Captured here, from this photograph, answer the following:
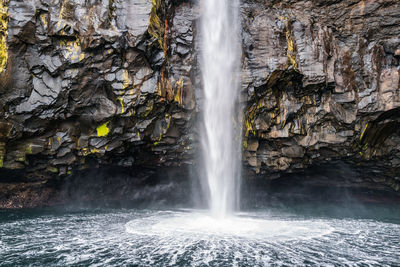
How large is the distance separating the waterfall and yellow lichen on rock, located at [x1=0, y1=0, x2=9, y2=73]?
9.61 m

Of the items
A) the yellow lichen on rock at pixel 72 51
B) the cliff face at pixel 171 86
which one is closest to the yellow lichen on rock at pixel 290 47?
the cliff face at pixel 171 86

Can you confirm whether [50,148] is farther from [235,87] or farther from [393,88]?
[393,88]

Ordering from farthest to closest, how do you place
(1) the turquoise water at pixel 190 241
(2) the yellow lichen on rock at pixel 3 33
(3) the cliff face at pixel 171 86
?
(3) the cliff face at pixel 171 86
(2) the yellow lichen on rock at pixel 3 33
(1) the turquoise water at pixel 190 241

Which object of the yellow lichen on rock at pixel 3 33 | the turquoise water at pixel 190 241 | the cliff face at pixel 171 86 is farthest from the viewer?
the cliff face at pixel 171 86

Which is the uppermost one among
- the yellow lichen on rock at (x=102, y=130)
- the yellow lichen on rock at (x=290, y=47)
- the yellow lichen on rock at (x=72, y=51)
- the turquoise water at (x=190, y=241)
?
the yellow lichen on rock at (x=290, y=47)

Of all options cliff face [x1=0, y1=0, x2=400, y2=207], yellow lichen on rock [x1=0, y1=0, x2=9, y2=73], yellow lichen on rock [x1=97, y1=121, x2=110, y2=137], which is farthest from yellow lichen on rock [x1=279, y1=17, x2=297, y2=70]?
yellow lichen on rock [x1=0, y1=0, x2=9, y2=73]

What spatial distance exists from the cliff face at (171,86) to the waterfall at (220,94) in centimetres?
66

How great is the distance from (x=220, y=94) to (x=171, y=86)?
321 centimetres

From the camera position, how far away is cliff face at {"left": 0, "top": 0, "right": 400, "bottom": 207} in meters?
14.3

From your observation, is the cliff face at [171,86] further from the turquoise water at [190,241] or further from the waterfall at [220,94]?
the turquoise water at [190,241]

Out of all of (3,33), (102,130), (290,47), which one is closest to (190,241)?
(102,130)

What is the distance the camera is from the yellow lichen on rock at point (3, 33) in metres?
13.4

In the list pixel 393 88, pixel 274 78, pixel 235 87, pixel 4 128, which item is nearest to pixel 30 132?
pixel 4 128

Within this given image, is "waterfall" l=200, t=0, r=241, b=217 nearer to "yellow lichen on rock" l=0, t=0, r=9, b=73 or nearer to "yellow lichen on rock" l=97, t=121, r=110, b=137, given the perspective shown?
"yellow lichen on rock" l=97, t=121, r=110, b=137
